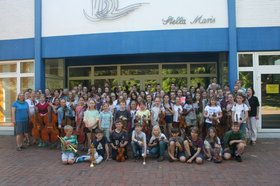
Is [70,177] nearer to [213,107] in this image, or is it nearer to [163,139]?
[163,139]

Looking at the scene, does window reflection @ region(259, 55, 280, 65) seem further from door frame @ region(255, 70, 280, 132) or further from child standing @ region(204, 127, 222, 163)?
child standing @ region(204, 127, 222, 163)

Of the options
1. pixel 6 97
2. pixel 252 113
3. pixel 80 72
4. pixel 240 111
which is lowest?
pixel 252 113

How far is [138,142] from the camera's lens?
8.76m

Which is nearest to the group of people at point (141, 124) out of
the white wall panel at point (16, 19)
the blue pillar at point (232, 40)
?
→ the blue pillar at point (232, 40)

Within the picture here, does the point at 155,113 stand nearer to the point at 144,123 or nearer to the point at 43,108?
the point at 144,123

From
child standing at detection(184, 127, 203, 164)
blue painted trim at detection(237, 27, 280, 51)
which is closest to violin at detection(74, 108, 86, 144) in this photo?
child standing at detection(184, 127, 203, 164)

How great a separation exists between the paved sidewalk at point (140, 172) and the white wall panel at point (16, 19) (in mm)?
6030

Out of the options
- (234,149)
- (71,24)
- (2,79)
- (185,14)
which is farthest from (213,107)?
(2,79)

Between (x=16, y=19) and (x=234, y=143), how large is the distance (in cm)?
979

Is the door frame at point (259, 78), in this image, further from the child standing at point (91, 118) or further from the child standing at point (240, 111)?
the child standing at point (91, 118)

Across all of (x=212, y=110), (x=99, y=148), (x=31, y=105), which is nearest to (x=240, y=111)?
(x=212, y=110)

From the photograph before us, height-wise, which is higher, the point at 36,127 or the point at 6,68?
the point at 6,68

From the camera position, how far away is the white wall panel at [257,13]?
39.3ft

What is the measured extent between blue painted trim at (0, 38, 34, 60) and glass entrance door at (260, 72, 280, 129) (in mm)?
8798
